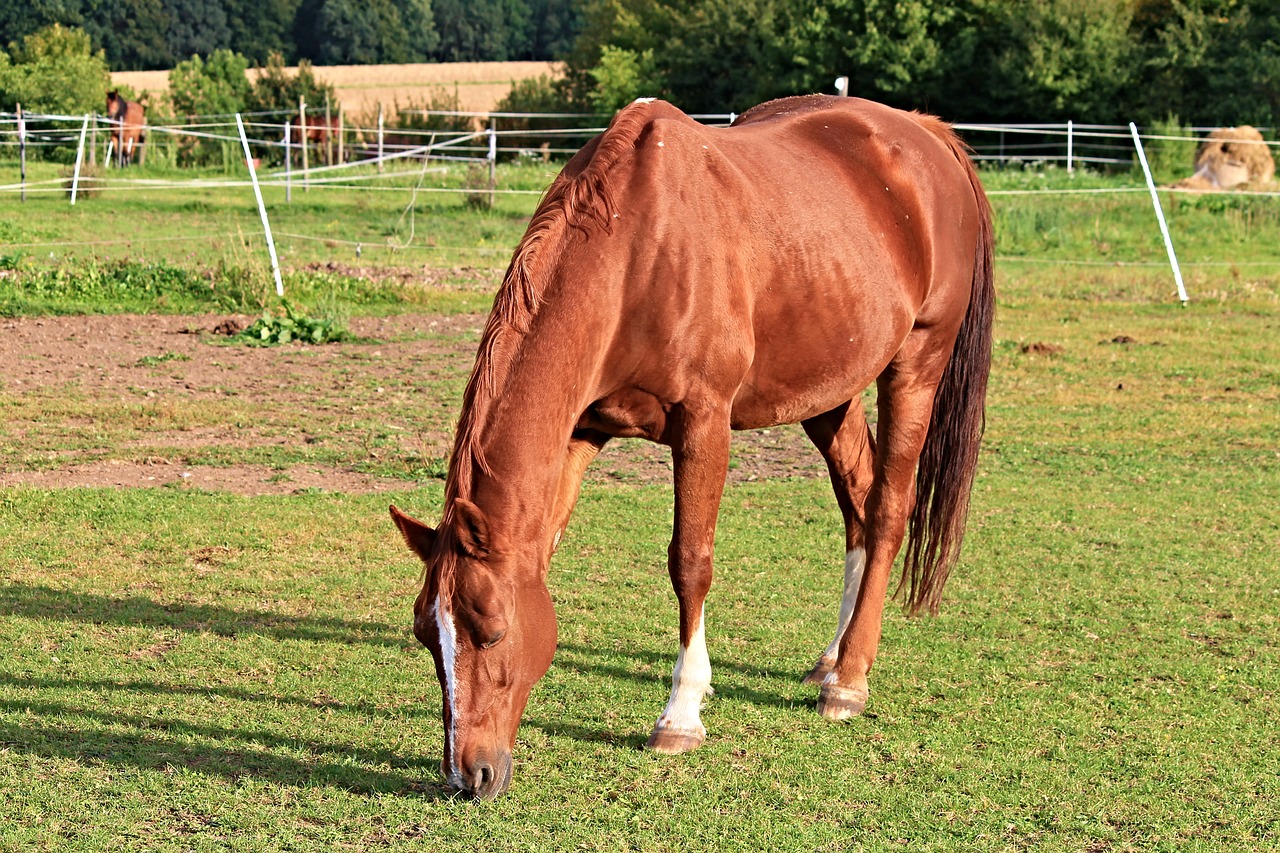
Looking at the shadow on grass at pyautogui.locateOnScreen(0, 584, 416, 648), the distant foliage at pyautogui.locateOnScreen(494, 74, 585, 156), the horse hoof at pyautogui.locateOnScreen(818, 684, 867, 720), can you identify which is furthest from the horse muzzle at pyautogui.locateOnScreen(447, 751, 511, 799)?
the distant foliage at pyautogui.locateOnScreen(494, 74, 585, 156)

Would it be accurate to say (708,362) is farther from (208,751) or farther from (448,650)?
(208,751)

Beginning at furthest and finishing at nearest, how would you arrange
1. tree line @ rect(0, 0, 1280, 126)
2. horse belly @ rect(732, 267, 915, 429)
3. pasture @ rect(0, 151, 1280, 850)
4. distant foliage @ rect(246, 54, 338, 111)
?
1. distant foliage @ rect(246, 54, 338, 111)
2. tree line @ rect(0, 0, 1280, 126)
3. horse belly @ rect(732, 267, 915, 429)
4. pasture @ rect(0, 151, 1280, 850)

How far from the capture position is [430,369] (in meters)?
10.1

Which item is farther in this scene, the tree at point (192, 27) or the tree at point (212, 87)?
the tree at point (192, 27)

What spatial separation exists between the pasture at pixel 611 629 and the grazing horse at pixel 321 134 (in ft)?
55.0

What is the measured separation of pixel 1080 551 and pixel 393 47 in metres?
81.9

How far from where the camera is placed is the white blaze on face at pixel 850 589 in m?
4.67

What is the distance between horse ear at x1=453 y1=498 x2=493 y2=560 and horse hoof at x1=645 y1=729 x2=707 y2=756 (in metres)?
1.06

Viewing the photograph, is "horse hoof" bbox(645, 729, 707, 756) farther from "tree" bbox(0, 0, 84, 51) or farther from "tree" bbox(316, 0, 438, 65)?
"tree" bbox(316, 0, 438, 65)

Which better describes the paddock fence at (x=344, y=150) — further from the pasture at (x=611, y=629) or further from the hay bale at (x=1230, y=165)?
the pasture at (x=611, y=629)

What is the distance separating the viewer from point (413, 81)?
2377 inches

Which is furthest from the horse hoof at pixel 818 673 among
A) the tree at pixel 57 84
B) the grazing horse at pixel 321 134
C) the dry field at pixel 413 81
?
the dry field at pixel 413 81

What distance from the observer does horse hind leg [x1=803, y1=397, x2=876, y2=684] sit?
4895 millimetres

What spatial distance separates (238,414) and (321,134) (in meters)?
24.4
